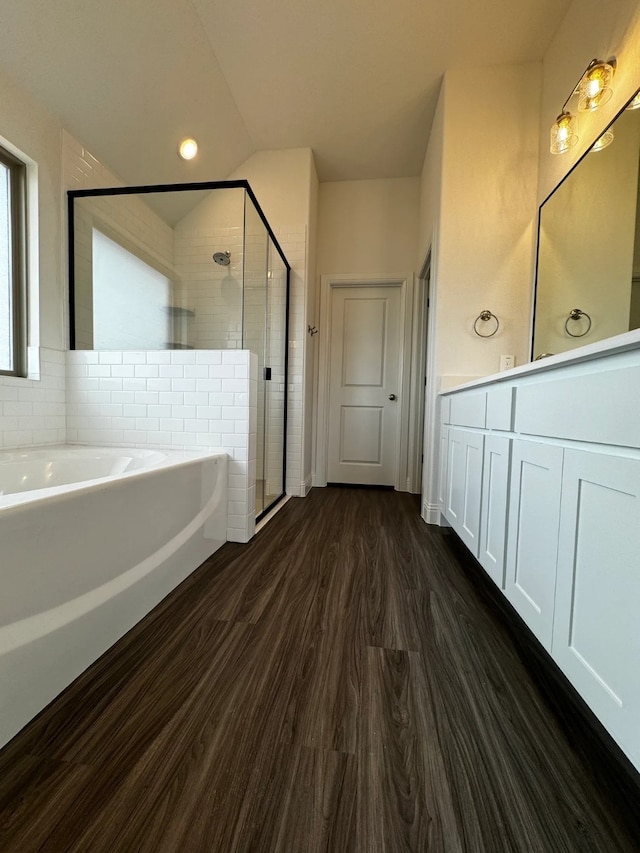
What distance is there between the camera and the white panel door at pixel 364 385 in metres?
3.36

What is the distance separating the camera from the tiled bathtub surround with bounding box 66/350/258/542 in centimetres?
185

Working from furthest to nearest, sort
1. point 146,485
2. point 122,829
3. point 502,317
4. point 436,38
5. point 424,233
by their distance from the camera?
1. point 424,233
2. point 502,317
3. point 436,38
4. point 146,485
5. point 122,829

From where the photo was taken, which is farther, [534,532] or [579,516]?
[534,532]

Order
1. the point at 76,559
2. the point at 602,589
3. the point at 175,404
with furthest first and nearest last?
the point at 175,404 → the point at 76,559 → the point at 602,589

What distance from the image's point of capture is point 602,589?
2.28ft

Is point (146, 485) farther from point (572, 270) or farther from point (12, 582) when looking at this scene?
point (572, 270)

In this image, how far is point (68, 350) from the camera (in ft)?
6.57

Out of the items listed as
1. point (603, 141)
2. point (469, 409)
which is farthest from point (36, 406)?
point (603, 141)

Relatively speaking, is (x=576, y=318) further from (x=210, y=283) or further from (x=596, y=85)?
(x=210, y=283)

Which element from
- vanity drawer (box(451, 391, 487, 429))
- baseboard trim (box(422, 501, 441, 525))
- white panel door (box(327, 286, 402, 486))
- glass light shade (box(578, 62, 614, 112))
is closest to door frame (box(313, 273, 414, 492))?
white panel door (box(327, 286, 402, 486))

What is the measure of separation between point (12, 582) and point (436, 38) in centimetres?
312

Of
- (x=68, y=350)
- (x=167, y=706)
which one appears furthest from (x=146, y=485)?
(x=68, y=350)

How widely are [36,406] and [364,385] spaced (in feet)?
8.17

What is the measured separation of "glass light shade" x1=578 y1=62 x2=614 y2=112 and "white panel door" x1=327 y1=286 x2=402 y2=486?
1.80 metres
